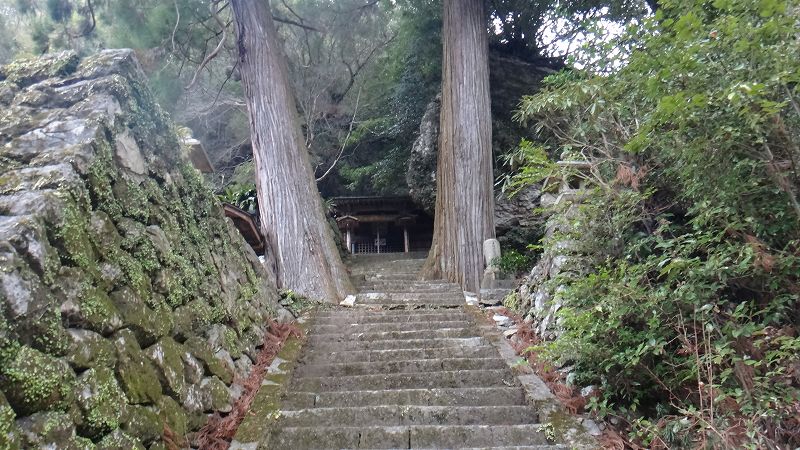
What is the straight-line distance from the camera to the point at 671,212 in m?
3.71

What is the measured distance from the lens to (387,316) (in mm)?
5621

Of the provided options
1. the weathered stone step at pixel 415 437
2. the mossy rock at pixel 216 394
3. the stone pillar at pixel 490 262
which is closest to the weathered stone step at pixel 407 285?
the stone pillar at pixel 490 262

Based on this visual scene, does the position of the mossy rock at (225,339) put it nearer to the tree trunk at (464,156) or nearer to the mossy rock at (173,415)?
the mossy rock at (173,415)

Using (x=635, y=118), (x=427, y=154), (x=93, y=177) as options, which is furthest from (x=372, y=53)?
(x=93, y=177)

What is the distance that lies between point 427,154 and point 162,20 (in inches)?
228

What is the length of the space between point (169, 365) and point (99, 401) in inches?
26.6

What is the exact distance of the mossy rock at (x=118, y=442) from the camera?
2105 millimetres

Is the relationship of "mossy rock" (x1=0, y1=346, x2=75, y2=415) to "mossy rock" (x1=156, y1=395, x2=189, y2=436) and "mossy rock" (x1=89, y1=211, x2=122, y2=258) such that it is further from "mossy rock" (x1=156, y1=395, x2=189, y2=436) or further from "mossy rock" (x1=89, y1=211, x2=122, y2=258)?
"mossy rock" (x1=89, y1=211, x2=122, y2=258)

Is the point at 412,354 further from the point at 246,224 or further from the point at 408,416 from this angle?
the point at 246,224

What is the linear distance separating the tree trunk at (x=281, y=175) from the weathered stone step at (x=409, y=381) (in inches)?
109

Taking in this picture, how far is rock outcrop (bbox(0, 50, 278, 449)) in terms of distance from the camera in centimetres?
197

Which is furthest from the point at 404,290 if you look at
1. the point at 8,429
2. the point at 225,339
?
the point at 8,429

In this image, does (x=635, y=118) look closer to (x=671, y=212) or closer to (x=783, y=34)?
(x=671, y=212)

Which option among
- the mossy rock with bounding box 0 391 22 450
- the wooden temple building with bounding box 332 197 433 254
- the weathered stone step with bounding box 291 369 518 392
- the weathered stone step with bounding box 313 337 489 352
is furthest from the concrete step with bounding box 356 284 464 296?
the wooden temple building with bounding box 332 197 433 254
